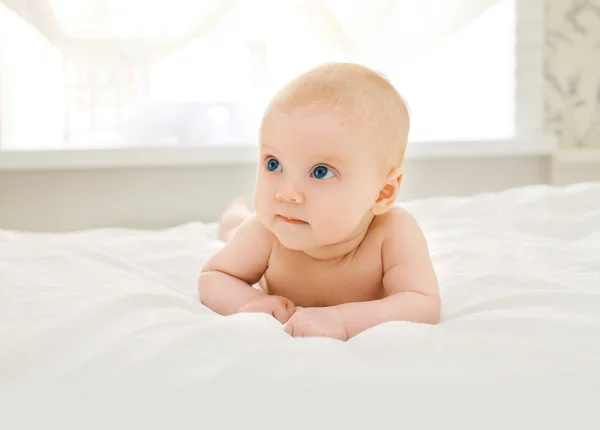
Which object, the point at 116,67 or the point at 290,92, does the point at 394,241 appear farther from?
the point at 116,67

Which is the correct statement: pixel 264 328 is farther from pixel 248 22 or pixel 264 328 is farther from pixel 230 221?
pixel 248 22

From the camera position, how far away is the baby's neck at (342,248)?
34.7 inches

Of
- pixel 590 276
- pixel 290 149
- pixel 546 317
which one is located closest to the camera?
pixel 546 317

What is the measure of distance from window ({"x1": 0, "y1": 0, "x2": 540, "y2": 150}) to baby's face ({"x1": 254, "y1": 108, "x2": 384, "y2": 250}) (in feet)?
4.81

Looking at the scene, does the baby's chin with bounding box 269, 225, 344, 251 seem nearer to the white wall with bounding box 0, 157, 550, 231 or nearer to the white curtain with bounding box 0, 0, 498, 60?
the white wall with bounding box 0, 157, 550, 231

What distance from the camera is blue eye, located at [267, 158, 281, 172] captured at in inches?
31.5

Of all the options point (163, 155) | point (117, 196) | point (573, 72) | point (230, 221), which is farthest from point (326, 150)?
point (573, 72)

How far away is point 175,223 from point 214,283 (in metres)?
1.36

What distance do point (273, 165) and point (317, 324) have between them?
0.21 m

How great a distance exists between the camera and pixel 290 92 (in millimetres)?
791

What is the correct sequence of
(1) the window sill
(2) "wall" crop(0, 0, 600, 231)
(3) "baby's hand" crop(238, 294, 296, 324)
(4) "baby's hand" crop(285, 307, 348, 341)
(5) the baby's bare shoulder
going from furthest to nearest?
(2) "wall" crop(0, 0, 600, 231)
(1) the window sill
(5) the baby's bare shoulder
(3) "baby's hand" crop(238, 294, 296, 324)
(4) "baby's hand" crop(285, 307, 348, 341)

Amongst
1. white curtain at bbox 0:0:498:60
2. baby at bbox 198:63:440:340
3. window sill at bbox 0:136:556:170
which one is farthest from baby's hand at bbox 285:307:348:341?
white curtain at bbox 0:0:498:60

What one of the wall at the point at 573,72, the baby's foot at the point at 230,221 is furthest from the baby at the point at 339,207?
the wall at the point at 573,72

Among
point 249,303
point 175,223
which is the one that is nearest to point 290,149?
point 249,303
